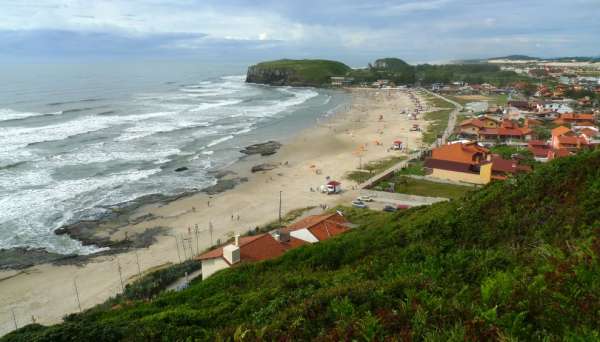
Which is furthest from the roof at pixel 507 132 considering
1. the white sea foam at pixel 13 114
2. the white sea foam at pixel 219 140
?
the white sea foam at pixel 13 114

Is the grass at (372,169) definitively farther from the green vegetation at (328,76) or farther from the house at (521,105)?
the green vegetation at (328,76)

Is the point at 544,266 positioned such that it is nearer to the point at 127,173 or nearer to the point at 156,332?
the point at 156,332

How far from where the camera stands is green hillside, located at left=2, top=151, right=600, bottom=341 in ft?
18.7

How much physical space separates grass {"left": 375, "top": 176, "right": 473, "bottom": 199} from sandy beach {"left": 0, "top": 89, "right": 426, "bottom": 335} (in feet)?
11.3

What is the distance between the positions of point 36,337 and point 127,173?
94.6 ft

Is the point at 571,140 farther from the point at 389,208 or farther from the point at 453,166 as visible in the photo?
the point at 389,208

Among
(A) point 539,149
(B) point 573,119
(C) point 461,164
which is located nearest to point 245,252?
(C) point 461,164

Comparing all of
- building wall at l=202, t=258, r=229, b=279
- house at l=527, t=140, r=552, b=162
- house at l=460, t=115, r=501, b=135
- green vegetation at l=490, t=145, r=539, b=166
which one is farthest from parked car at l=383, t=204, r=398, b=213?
house at l=460, t=115, r=501, b=135

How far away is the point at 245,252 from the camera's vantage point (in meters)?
17.9

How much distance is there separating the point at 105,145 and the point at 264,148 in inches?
665

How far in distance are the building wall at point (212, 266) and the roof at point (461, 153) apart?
76.7 ft

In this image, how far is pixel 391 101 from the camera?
91.8 meters

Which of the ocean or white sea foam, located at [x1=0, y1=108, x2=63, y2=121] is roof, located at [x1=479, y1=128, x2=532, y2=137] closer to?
the ocean

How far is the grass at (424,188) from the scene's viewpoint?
99.0 feet
